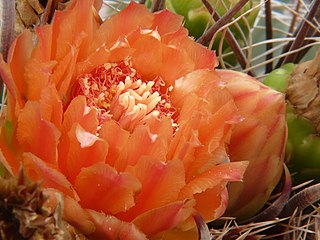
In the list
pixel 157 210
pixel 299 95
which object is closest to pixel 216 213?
pixel 157 210

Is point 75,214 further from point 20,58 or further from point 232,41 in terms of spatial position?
point 232,41

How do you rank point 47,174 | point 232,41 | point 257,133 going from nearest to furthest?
point 47,174, point 257,133, point 232,41

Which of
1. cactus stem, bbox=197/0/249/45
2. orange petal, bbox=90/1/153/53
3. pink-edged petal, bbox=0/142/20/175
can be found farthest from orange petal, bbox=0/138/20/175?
cactus stem, bbox=197/0/249/45

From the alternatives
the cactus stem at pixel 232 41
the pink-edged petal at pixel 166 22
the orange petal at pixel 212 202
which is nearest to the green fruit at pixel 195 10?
the cactus stem at pixel 232 41

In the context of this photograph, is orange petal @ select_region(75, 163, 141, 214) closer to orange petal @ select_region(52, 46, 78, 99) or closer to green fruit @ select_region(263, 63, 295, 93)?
orange petal @ select_region(52, 46, 78, 99)

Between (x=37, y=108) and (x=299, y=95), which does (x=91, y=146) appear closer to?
(x=37, y=108)

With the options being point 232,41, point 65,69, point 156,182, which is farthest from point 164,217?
point 232,41
